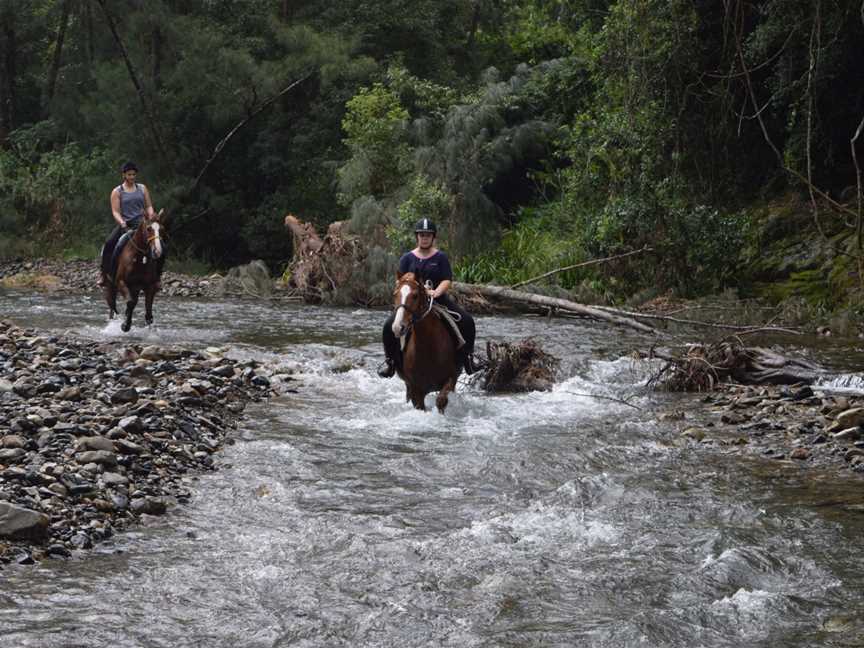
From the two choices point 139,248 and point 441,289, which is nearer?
point 441,289

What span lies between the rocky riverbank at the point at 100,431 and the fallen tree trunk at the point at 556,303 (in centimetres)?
705

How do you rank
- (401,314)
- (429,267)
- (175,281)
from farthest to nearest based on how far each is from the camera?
(175,281)
(429,267)
(401,314)

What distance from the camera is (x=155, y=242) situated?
16.8 metres

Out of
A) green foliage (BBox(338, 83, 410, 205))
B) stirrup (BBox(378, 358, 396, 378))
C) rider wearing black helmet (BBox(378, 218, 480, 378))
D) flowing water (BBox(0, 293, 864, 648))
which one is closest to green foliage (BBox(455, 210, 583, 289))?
green foliage (BBox(338, 83, 410, 205))

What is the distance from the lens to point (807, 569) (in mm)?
6559

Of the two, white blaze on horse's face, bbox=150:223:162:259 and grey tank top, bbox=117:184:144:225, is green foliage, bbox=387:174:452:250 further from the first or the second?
white blaze on horse's face, bbox=150:223:162:259

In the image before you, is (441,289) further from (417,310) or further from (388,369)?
(388,369)

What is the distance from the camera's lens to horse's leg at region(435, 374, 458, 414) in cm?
1152

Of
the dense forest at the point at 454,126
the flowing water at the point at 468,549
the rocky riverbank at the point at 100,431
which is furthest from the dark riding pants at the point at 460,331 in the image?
the dense forest at the point at 454,126

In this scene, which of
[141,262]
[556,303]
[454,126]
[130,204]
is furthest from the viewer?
[454,126]

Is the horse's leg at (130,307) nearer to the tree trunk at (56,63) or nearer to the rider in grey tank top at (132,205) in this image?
the rider in grey tank top at (132,205)

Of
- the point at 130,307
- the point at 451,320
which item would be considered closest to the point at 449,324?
the point at 451,320

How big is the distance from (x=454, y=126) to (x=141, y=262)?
1108cm

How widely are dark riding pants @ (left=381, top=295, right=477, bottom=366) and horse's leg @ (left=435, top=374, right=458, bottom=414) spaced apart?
0.33 m
